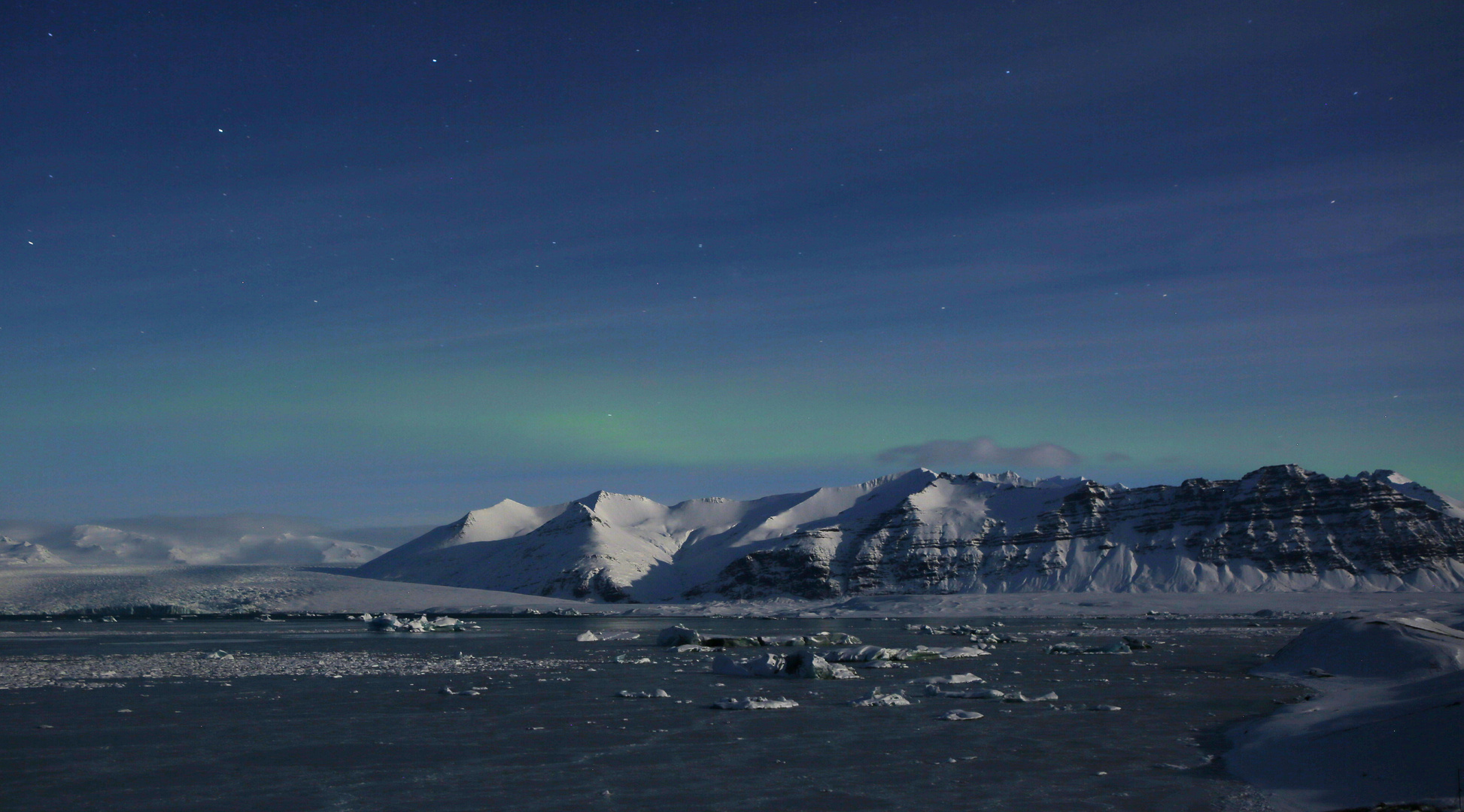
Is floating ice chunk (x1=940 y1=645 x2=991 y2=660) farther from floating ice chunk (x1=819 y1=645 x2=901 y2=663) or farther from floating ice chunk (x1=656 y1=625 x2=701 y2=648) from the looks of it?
floating ice chunk (x1=656 y1=625 x2=701 y2=648)

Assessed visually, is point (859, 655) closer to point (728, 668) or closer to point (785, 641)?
point (728, 668)

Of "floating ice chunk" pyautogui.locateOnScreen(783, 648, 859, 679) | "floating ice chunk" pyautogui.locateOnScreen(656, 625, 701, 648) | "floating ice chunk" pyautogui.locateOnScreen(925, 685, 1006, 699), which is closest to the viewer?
"floating ice chunk" pyautogui.locateOnScreen(925, 685, 1006, 699)

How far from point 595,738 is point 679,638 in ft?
133

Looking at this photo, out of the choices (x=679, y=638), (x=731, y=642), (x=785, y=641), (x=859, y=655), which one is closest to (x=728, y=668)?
(x=859, y=655)

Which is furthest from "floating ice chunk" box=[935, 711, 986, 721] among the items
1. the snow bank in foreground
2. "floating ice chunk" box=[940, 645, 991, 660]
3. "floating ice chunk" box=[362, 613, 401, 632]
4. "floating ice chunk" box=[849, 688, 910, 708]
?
"floating ice chunk" box=[362, 613, 401, 632]

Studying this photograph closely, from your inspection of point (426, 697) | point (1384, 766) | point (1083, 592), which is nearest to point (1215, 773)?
point (1384, 766)

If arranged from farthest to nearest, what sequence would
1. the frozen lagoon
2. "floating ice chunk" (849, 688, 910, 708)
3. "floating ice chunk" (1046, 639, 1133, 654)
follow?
"floating ice chunk" (1046, 639, 1133, 654) < "floating ice chunk" (849, 688, 910, 708) < the frozen lagoon

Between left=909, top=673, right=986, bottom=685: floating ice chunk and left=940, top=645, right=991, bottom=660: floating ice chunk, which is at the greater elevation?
left=909, top=673, right=986, bottom=685: floating ice chunk

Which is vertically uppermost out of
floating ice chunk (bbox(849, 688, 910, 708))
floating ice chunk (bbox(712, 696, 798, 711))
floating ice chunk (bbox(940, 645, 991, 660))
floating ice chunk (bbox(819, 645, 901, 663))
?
floating ice chunk (bbox(712, 696, 798, 711))

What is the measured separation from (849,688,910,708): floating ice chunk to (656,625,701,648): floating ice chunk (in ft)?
106

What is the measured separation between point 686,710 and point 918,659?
74.6 feet

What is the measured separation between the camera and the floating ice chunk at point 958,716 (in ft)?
93.2

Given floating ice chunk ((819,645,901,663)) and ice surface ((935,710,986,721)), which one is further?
floating ice chunk ((819,645,901,663))

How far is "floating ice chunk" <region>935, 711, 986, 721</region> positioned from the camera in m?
28.4
